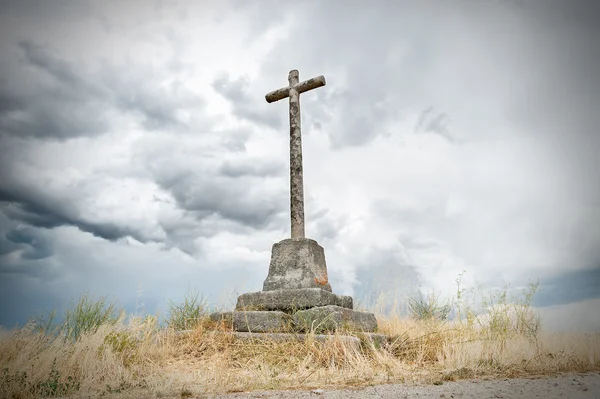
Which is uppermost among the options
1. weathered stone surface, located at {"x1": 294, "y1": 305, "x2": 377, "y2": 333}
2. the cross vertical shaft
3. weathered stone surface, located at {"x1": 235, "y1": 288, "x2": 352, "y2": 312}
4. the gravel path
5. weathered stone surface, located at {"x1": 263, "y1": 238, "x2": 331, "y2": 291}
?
the cross vertical shaft

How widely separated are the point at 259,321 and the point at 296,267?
3.77ft

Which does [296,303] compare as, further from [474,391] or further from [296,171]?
[474,391]

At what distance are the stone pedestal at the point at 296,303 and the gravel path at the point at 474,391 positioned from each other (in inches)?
72.9

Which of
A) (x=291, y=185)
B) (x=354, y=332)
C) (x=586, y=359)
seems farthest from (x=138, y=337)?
(x=586, y=359)

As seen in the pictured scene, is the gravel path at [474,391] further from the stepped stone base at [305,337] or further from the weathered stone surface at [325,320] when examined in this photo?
the weathered stone surface at [325,320]

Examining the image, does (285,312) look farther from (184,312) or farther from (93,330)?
(93,330)

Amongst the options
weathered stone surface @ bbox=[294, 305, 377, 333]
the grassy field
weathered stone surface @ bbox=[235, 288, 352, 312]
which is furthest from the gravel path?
weathered stone surface @ bbox=[235, 288, 352, 312]

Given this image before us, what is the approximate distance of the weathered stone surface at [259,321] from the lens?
18.8ft

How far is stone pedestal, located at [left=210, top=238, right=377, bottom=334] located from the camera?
5.63 m

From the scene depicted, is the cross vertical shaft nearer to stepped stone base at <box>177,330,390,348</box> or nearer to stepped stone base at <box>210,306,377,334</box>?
stepped stone base at <box>210,306,377,334</box>

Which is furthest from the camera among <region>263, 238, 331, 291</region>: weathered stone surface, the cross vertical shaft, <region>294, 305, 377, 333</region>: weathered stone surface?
the cross vertical shaft

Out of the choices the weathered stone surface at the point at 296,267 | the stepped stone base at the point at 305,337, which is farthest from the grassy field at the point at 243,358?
the weathered stone surface at the point at 296,267

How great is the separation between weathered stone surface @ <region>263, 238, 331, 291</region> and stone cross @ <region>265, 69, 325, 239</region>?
0.85 feet

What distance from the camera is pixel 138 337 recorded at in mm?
5301
